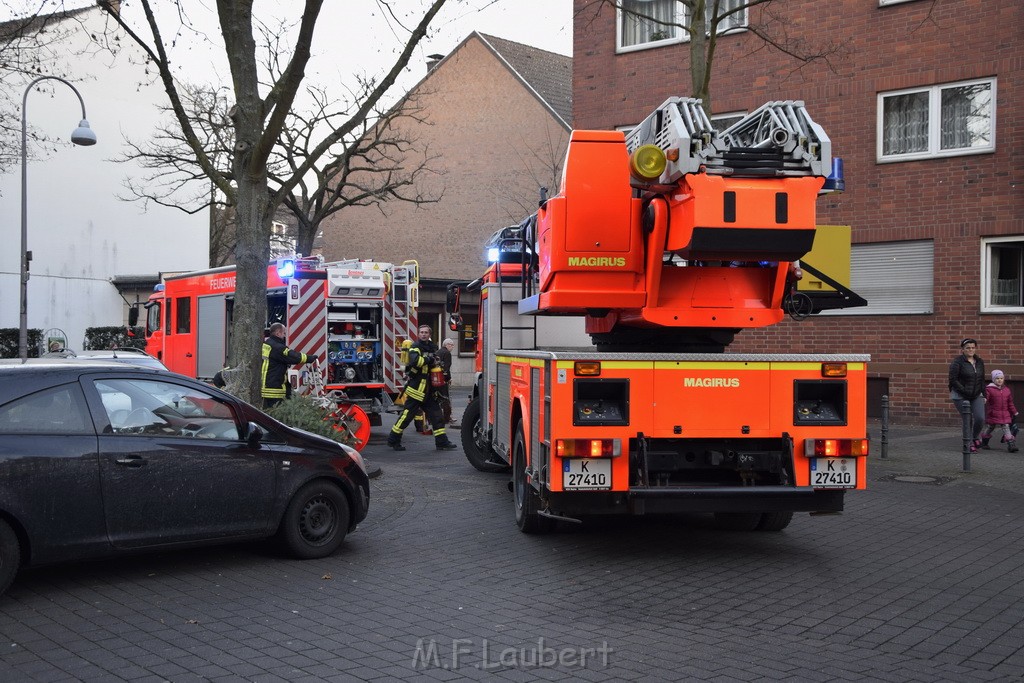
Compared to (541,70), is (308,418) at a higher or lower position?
lower

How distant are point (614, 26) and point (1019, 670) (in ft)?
65.0

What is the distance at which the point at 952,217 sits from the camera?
18.6 meters

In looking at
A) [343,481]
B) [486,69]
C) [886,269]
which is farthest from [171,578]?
[486,69]

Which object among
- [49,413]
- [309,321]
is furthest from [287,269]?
[49,413]

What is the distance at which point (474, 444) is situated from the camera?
42.9ft

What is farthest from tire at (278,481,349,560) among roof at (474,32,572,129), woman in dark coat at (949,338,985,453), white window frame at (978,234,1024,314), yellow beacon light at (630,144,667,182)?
roof at (474,32,572,129)

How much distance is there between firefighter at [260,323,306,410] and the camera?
14.4 m

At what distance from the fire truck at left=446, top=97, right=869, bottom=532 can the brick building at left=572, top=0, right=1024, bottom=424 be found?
1086cm

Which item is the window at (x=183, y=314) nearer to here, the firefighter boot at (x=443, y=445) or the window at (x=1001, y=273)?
the firefighter boot at (x=443, y=445)

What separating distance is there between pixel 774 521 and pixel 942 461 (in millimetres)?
6238

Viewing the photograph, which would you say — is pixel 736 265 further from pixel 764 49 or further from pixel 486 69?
pixel 486 69

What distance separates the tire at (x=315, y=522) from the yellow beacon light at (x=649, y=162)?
3274 millimetres

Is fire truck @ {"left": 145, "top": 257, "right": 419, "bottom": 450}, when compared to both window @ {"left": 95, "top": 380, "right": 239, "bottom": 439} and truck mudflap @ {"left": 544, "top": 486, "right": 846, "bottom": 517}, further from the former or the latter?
truck mudflap @ {"left": 544, "top": 486, "right": 846, "bottom": 517}

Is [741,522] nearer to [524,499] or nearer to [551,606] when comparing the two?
[524,499]
